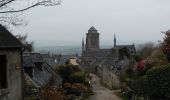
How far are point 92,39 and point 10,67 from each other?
14504 centimetres

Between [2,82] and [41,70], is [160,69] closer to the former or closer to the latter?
[2,82]

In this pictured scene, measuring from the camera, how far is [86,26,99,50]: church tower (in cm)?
15900

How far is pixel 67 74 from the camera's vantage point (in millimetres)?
57062

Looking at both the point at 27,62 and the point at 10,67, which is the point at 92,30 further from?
the point at 10,67

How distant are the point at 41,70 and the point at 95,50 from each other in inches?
4199

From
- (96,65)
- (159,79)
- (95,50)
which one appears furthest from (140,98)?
(95,50)

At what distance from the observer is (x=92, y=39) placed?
160250 mm

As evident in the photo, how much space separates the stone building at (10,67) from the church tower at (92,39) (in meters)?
142

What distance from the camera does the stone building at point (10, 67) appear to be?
15.0 metres

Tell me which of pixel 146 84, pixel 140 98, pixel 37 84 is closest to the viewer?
pixel 146 84

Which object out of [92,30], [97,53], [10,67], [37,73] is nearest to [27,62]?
[37,73]

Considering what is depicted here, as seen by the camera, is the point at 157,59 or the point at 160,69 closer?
the point at 160,69

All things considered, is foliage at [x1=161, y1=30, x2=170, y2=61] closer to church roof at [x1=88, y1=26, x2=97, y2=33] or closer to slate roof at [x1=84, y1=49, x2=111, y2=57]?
slate roof at [x1=84, y1=49, x2=111, y2=57]

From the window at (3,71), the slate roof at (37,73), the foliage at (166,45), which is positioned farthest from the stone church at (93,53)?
the window at (3,71)
